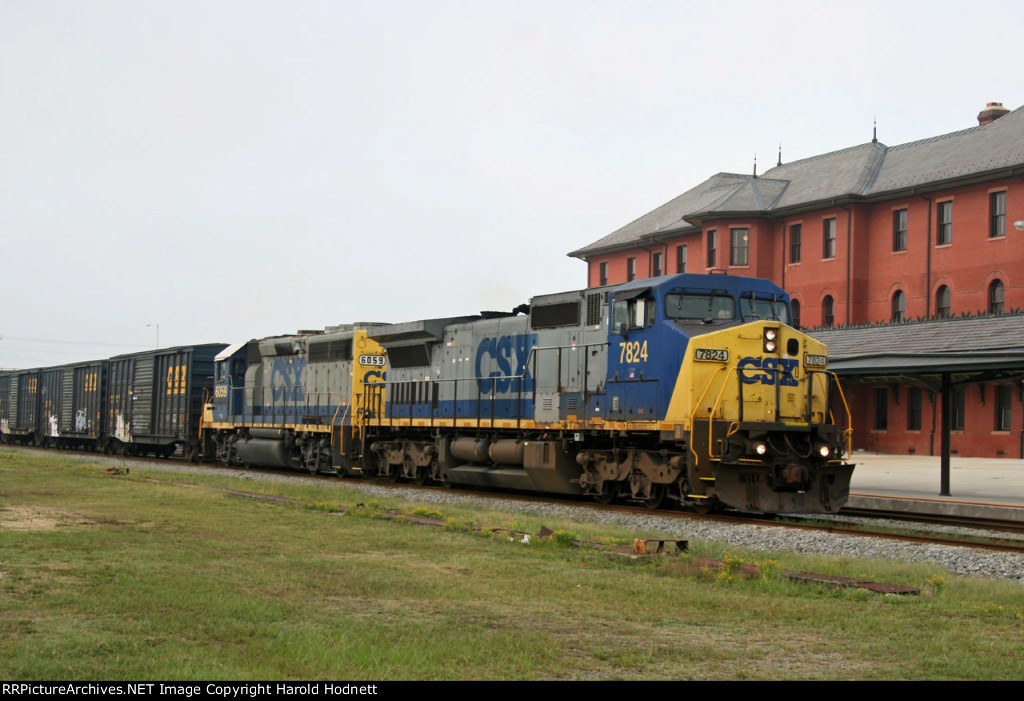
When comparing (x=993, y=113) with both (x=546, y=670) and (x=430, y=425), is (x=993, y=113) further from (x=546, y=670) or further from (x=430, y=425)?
(x=546, y=670)

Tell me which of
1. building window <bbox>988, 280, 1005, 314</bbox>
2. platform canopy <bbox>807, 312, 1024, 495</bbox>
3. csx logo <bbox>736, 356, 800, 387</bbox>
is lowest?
Answer: csx logo <bbox>736, 356, 800, 387</bbox>

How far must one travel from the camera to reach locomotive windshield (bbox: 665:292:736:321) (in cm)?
1638

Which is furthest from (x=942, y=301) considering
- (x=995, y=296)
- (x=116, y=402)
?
(x=116, y=402)

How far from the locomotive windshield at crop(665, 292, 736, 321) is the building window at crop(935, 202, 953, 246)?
31.4 meters

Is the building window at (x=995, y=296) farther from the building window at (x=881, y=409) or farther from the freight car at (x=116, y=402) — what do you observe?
the freight car at (x=116, y=402)

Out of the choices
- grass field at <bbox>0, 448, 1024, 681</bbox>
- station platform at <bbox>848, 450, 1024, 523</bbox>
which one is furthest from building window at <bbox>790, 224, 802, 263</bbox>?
grass field at <bbox>0, 448, 1024, 681</bbox>

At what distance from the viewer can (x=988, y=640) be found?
266 inches

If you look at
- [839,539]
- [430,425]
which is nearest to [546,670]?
[839,539]

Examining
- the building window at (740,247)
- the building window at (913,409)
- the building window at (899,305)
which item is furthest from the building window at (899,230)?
the building window at (740,247)

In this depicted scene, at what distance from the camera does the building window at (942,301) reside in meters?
43.5

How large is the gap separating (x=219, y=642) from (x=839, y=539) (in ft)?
29.9

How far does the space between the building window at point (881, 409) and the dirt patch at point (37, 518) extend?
1505 inches

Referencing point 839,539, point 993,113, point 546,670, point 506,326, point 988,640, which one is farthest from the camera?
point 993,113

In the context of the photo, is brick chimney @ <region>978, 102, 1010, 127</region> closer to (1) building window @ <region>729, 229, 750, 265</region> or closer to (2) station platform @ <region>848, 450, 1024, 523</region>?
(1) building window @ <region>729, 229, 750, 265</region>
